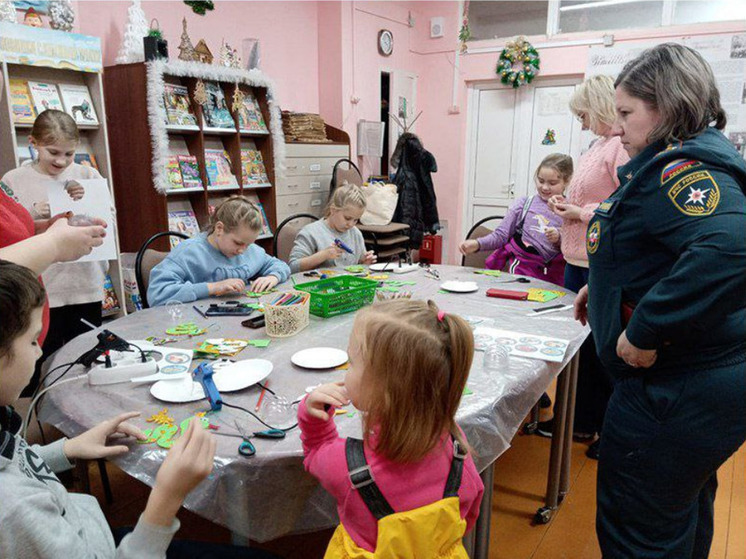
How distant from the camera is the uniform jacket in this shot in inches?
41.4

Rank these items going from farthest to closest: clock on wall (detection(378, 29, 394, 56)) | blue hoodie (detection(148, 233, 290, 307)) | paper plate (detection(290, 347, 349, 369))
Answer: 1. clock on wall (detection(378, 29, 394, 56))
2. blue hoodie (detection(148, 233, 290, 307))
3. paper plate (detection(290, 347, 349, 369))

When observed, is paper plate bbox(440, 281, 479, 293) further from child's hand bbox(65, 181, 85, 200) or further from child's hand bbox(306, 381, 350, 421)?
child's hand bbox(65, 181, 85, 200)

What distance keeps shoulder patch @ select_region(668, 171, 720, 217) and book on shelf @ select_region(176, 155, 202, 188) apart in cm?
329

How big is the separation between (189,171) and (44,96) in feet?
3.30

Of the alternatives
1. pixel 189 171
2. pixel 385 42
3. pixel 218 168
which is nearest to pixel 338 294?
pixel 189 171

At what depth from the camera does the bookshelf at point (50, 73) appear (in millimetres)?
2672

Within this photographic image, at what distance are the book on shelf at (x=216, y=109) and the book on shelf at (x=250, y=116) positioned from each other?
0.08m

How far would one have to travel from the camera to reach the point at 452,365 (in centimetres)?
92

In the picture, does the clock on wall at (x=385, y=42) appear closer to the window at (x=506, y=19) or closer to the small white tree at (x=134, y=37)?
the window at (x=506, y=19)

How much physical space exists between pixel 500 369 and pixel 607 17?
500cm

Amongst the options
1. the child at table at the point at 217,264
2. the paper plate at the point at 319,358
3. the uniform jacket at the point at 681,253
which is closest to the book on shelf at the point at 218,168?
the child at table at the point at 217,264

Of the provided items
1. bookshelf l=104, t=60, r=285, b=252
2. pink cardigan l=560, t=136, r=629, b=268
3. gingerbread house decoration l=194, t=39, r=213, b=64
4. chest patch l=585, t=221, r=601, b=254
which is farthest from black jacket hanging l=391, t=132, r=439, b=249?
chest patch l=585, t=221, r=601, b=254

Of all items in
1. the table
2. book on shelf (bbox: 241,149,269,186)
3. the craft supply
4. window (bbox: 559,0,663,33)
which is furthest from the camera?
window (bbox: 559,0,663,33)

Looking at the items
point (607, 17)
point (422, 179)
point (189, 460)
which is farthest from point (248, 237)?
point (607, 17)
